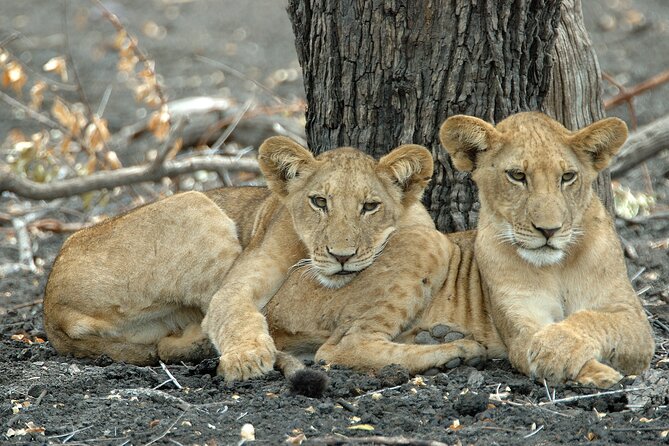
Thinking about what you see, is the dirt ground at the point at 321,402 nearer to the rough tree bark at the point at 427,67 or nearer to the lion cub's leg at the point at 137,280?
the lion cub's leg at the point at 137,280

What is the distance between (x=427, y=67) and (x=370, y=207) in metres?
0.83

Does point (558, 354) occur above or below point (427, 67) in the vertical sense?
below

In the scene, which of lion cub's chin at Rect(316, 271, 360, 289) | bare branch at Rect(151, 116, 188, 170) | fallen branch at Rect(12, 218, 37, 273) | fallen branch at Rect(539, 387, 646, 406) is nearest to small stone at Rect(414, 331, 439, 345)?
lion cub's chin at Rect(316, 271, 360, 289)

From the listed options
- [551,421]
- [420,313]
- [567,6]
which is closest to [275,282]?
[420,313]

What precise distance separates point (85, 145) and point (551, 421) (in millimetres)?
4859

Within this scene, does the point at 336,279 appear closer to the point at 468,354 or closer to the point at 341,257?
the point at 341,257

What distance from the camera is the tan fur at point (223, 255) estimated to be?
15.4 feet

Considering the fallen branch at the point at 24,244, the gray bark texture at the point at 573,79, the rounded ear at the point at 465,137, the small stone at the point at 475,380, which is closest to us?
the small stone at the point at 475,380

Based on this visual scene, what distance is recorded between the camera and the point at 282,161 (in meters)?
5.00

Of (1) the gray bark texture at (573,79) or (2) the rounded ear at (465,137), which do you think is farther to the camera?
(1) the gray bark texture at (573,79)

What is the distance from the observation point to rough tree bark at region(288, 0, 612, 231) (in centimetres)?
510

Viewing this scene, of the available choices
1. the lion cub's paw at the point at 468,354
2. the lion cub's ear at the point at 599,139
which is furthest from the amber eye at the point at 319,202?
the lion cub's ear at the point at 599,139

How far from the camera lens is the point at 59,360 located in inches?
197

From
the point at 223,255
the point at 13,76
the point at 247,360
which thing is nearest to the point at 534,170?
the point at 247,360
